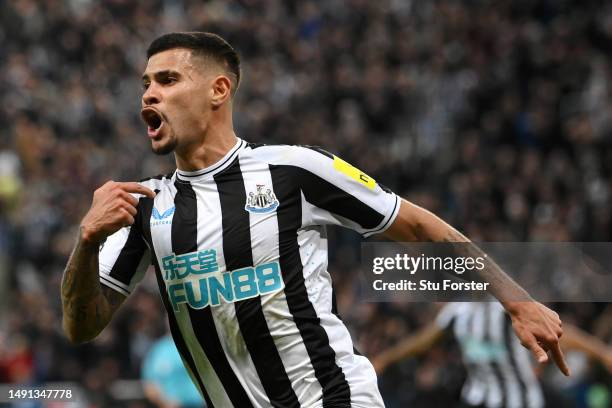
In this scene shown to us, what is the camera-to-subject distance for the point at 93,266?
431 cm

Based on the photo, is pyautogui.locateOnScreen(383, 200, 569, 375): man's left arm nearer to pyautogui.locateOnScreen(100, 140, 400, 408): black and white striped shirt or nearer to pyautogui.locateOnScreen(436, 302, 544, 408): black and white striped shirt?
pyautogui.locateOnScreen(100, 140, 400, 408): black and white striped shirt

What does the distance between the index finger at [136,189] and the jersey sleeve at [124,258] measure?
17cm

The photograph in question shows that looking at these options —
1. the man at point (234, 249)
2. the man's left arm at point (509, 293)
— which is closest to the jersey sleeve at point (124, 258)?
the man at point (234, 249)

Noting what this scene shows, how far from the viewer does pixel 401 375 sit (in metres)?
10.5

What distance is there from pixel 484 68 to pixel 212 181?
13.1m

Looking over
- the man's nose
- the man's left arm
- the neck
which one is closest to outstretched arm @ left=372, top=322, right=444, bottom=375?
the man's left arm

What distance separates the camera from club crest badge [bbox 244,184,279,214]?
4.44 m

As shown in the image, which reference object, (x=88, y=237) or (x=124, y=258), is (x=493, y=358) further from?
(x=88, y=237)

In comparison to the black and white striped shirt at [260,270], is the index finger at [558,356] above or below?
below

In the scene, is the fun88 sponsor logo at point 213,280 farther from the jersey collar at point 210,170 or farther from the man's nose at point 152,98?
the man's nose at point 152,98

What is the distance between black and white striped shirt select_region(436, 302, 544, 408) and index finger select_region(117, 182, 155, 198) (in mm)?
4017

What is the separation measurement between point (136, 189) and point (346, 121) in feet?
39.4

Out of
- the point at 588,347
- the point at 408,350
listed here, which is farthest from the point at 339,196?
the point at 408,350

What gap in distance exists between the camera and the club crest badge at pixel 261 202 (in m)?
4.44
